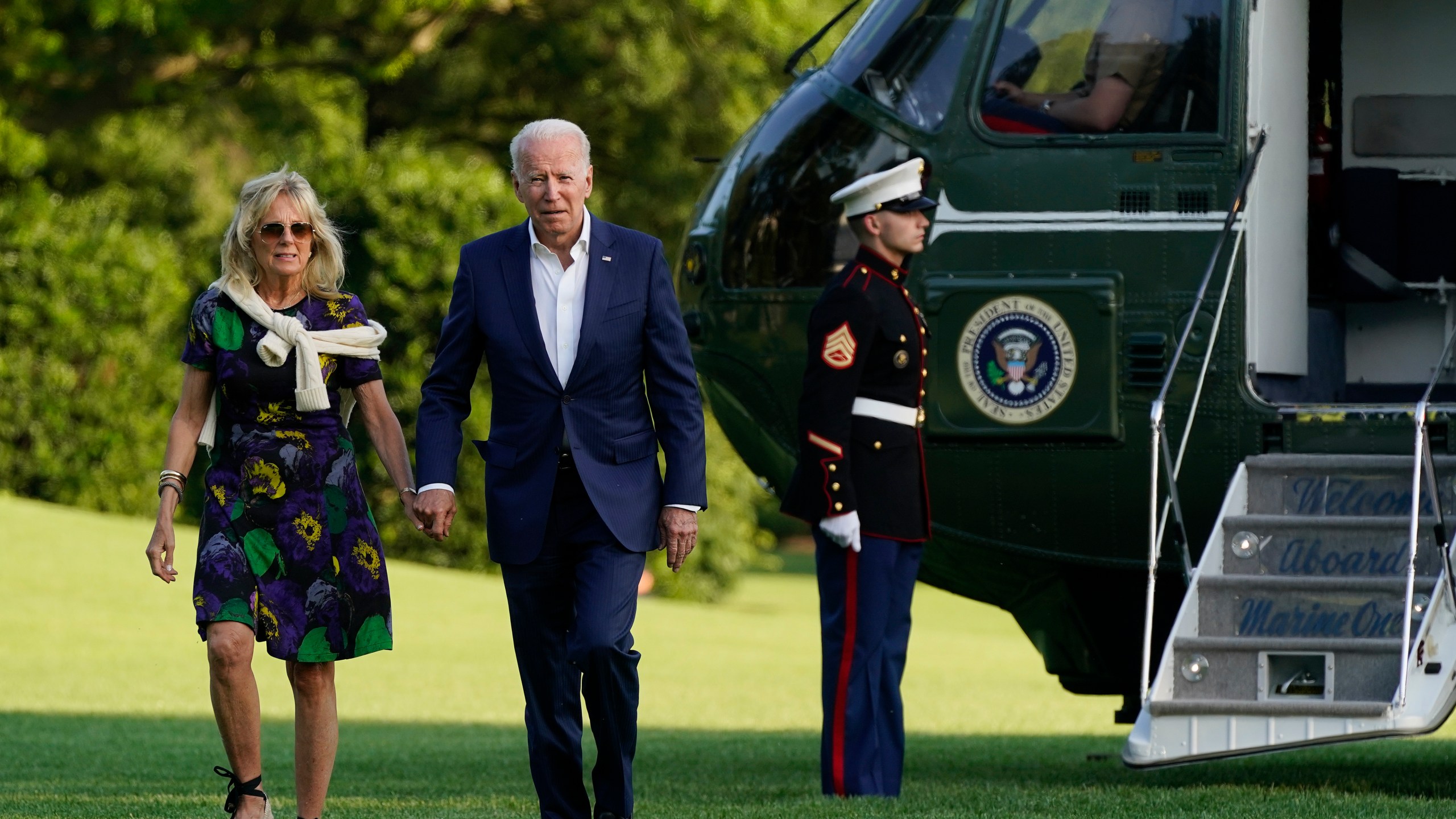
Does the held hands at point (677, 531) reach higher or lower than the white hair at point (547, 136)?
lower

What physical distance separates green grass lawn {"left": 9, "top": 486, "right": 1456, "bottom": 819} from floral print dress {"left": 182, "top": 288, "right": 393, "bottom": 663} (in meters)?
1.10

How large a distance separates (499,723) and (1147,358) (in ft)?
19.3

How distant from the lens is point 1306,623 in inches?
233

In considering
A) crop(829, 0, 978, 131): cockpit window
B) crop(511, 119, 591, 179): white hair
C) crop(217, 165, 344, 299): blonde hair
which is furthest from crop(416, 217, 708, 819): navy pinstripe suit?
crop(829, 0, 978, 131): cockpit window

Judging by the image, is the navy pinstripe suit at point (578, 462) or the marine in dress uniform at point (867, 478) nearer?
the navy pinstripe suit at point (578, 462)

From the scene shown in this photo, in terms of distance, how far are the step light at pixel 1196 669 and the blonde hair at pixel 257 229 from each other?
2.61 m

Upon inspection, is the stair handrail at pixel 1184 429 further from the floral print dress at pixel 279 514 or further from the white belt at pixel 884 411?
the floral print dress at pixel 279 514

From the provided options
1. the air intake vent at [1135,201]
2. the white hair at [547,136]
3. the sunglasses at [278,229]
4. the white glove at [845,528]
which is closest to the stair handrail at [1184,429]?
the air intake vent at [1135,201]

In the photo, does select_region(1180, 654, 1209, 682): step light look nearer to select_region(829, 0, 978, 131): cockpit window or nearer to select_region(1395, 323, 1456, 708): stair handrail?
select_region(1395, 323, 1456, 708): stair handrail

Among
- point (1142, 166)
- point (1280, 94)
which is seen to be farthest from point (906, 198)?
point (1280, 94)

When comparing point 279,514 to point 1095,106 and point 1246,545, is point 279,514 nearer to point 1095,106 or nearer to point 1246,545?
point 1246,545

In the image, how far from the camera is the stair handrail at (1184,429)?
19.6ft

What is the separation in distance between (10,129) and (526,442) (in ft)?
50.0

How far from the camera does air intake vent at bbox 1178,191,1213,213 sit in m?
6.62
